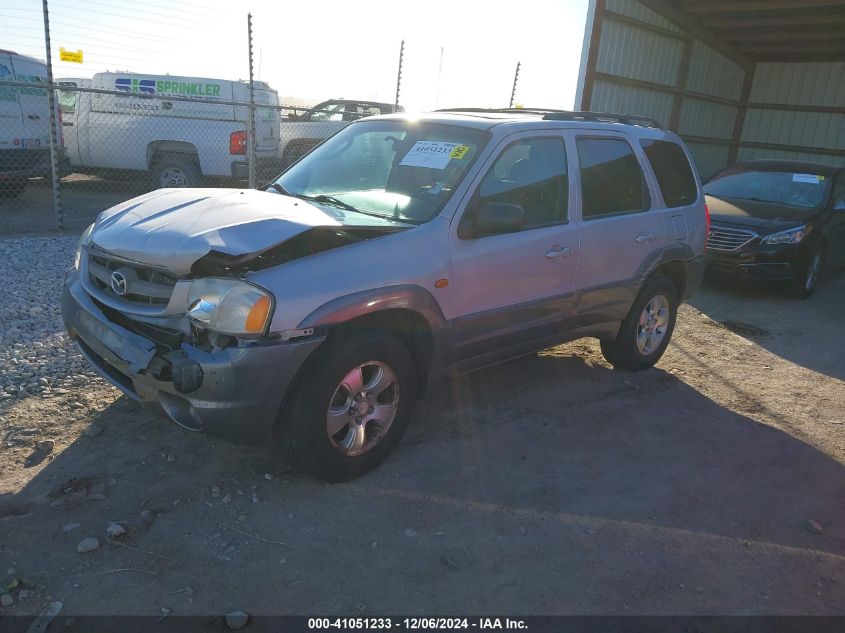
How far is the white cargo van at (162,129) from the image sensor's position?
36.9ft

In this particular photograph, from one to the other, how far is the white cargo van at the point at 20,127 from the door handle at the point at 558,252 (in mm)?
8658

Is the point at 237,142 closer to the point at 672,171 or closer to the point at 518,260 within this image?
the point at 672,171

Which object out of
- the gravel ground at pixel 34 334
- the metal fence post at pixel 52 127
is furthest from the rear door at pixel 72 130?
the gravel ground at pixel 34 334

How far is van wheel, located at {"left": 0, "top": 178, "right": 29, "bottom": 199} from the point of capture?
1046 centimetres

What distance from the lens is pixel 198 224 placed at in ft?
11.2

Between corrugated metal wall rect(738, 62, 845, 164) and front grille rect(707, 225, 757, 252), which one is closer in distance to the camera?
front grille rect(707, 225, 757, 252)

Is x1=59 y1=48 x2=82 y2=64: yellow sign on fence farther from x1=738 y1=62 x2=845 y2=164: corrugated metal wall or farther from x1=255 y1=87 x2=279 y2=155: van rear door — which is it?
x1=738 y1=62 x2=845 y2=164: corrugated metal wall

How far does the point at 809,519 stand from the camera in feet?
11.9

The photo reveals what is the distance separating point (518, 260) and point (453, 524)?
1656 mm

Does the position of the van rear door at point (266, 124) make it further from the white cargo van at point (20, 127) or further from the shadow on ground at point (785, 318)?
the shadow on ground at point (785, 318)

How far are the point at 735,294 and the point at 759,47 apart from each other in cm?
1132

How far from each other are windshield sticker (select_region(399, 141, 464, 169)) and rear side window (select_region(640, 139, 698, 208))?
6.39 ft

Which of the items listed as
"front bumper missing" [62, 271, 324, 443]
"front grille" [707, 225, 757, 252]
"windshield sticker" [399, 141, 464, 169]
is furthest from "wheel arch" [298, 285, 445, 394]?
"front grille" [707, 225, 757, 252]

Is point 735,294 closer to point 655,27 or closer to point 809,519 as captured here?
point 809,519
